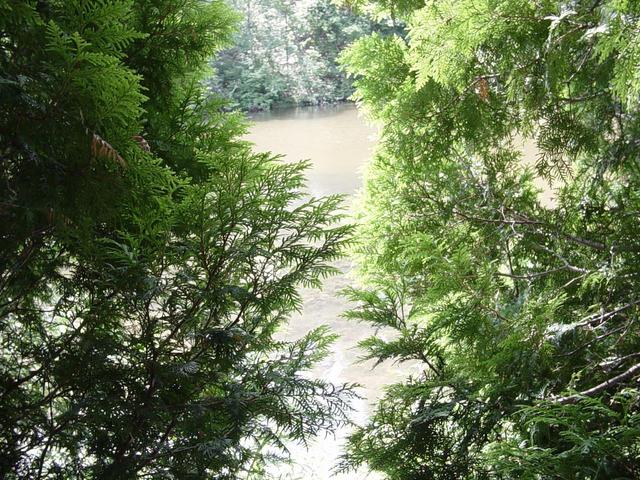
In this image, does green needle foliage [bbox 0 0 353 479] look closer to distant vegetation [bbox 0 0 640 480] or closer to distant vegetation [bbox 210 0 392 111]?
distant vegetation [bbox 0 0 640 480]

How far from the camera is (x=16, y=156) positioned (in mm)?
1467

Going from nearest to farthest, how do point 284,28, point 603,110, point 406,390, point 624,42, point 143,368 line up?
A: point 624,42 → point 143,368 → point 406,390 → point 603,110 → point 284,28

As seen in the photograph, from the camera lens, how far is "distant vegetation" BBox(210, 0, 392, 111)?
25766 mm

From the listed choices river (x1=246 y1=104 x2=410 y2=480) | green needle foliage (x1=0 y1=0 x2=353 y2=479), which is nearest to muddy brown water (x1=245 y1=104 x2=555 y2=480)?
A: river (x1=246 y1=104 x2=410 y2=480)

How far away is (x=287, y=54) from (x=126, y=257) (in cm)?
2696

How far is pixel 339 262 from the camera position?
956 cm

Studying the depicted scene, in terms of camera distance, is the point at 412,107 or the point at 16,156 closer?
the point at 16,156

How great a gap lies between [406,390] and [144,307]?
133 cm

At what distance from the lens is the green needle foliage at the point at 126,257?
1.37m

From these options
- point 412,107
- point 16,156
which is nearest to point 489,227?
point 412,107

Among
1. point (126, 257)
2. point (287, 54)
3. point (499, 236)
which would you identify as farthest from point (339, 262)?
point (287, 54)

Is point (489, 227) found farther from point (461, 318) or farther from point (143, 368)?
point (143, 368)

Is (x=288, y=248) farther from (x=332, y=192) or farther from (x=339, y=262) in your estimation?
(x=332, y=192)

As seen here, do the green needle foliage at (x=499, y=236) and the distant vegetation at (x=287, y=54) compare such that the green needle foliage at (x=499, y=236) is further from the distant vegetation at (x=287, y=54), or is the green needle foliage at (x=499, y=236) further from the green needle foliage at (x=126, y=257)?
the distant vegetation at (x=287, y=54)
